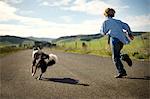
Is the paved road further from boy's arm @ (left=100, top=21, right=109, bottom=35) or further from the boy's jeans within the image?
boy's arm @ (left=100, top=21, right=109, bottom=35)

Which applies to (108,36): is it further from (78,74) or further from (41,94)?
(41,94)

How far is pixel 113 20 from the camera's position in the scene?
763 centimetres

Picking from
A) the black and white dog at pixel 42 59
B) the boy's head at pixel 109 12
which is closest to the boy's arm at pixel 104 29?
the boy's head at pixel 109 12

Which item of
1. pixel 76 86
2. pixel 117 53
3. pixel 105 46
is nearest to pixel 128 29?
pixel 117 53

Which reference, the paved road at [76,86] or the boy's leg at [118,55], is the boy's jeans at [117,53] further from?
the paved road at [76,86]

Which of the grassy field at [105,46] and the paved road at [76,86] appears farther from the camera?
the grassy field at [105,46]

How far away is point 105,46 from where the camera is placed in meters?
11.7

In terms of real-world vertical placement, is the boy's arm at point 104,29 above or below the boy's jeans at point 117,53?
above

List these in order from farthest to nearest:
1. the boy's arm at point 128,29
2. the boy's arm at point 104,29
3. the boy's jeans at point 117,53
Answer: the boy's jeans at point 117,53 < the boy's arm at point 128,29 < the boy's arm at point 104,29

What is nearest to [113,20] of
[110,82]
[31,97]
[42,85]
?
[110,82]

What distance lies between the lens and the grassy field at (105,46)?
13759 millimetres

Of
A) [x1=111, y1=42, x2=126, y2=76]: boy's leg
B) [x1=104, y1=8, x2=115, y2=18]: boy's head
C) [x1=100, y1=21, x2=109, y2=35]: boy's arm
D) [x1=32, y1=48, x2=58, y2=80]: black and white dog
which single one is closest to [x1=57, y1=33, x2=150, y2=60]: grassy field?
[x1=111, y1=42, x2=126, y2=76]: boy's leg

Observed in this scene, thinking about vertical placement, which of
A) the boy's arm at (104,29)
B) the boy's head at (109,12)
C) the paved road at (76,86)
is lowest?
the paved road at (76,86)

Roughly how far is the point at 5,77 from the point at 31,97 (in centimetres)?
254
